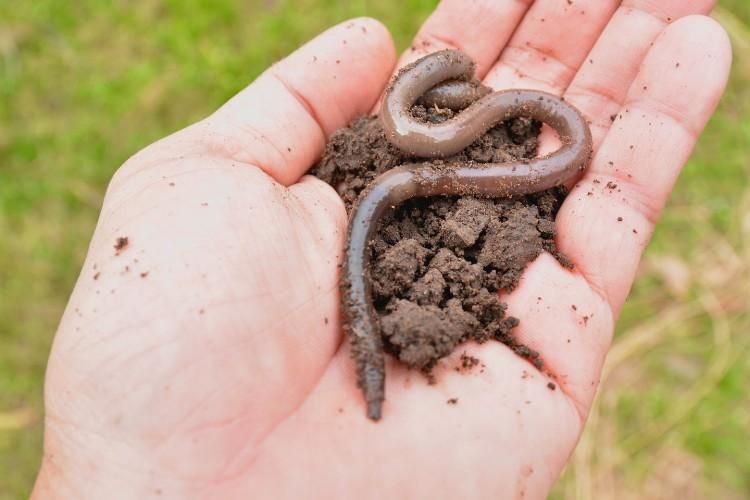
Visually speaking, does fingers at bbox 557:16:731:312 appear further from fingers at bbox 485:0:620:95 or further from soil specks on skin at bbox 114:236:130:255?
soil specks on skin at bbox 114:236:130:255

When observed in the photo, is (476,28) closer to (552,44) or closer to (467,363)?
(552,44)

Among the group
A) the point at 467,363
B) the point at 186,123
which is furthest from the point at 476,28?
the point at 186,123

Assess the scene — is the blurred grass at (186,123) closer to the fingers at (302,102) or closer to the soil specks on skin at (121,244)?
the fingers at (302,102)

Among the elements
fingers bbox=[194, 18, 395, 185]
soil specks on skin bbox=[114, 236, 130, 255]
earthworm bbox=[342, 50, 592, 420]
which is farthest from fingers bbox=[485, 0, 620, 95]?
soil specks on skin bbox=[114, 236, 130, 255]

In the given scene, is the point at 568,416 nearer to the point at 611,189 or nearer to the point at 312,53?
the point at 611,189

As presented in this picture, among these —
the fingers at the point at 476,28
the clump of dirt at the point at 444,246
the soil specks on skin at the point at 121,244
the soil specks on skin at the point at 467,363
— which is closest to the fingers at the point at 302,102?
the clump of dirt at the point at 444,246

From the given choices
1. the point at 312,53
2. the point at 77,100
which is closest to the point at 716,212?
the point at 312,53
